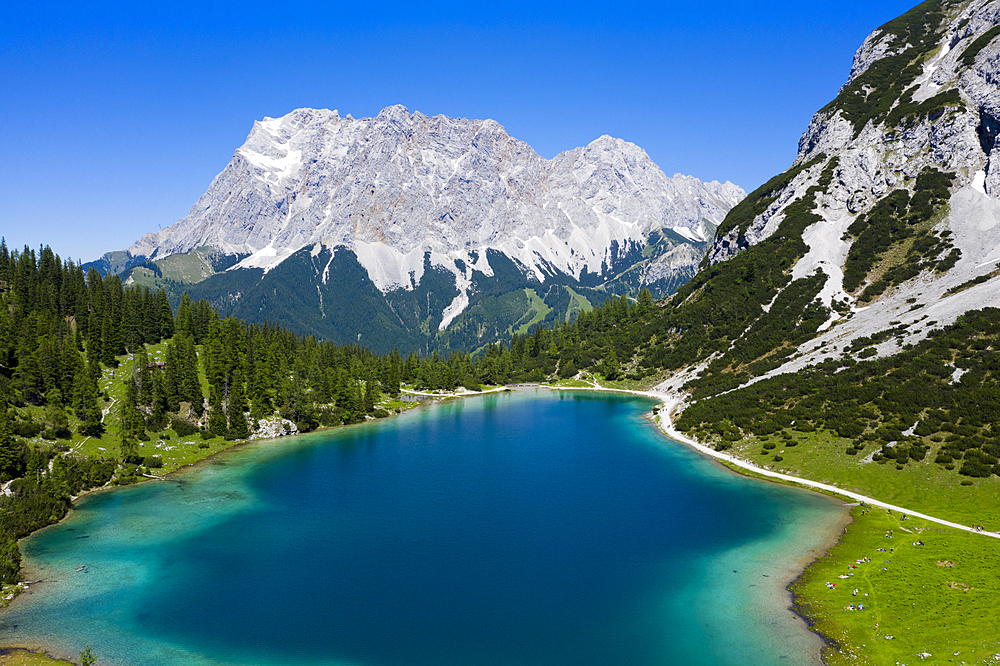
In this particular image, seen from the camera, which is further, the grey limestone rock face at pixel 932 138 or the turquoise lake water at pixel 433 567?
the grey limestone rock face at pixel 932 138

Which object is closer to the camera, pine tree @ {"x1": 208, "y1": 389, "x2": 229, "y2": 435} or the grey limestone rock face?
pine tree @ {"x1": 208, "y1": 389, "x2": 229, "y2": 435}

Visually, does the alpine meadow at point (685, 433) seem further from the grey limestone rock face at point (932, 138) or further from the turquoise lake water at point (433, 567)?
the grey limestone rock face at point (932, 138)

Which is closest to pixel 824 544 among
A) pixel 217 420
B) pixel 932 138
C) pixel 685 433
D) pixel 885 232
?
pixel 685 433

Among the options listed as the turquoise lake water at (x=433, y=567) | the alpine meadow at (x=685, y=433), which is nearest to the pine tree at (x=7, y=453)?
the alpine meadow at (x=685, y=433)

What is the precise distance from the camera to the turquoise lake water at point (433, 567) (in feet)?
132

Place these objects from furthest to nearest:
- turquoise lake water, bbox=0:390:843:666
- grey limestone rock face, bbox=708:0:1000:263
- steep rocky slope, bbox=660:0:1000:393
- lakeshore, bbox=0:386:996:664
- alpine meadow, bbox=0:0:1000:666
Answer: grey limestone rock face, bbox=708:0:1000:263 < steep rocky slope, bbox=660:0:1000:393 < alpine meadow, bbox=0:0:1000:666 < lakeshore, bbox=0:386:996:664 < turquoise lake water, bbox=0:390:843:666

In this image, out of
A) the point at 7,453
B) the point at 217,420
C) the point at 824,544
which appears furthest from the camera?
the point at 217,420

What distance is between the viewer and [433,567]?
175ft

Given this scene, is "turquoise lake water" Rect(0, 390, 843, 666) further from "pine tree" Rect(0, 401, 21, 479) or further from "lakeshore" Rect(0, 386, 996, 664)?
"pine tree" Rect(0, 401, 21, 479)

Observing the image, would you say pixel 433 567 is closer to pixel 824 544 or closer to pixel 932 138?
pixel 824 544

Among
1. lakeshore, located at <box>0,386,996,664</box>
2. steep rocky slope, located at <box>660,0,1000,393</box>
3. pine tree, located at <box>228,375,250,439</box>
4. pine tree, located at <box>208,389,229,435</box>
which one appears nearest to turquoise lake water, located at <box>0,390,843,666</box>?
lakeshore, located at <box>0,386,996,664</box>

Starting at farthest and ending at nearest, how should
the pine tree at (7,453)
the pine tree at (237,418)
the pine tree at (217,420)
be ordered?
1. the pine tree at (237,418)
2. the pine tree at (217,420)
3. the pine tree at (7,453)

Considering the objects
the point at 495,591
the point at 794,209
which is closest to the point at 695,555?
the point at 495,591

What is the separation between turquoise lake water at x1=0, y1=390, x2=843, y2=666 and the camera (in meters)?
40.3
